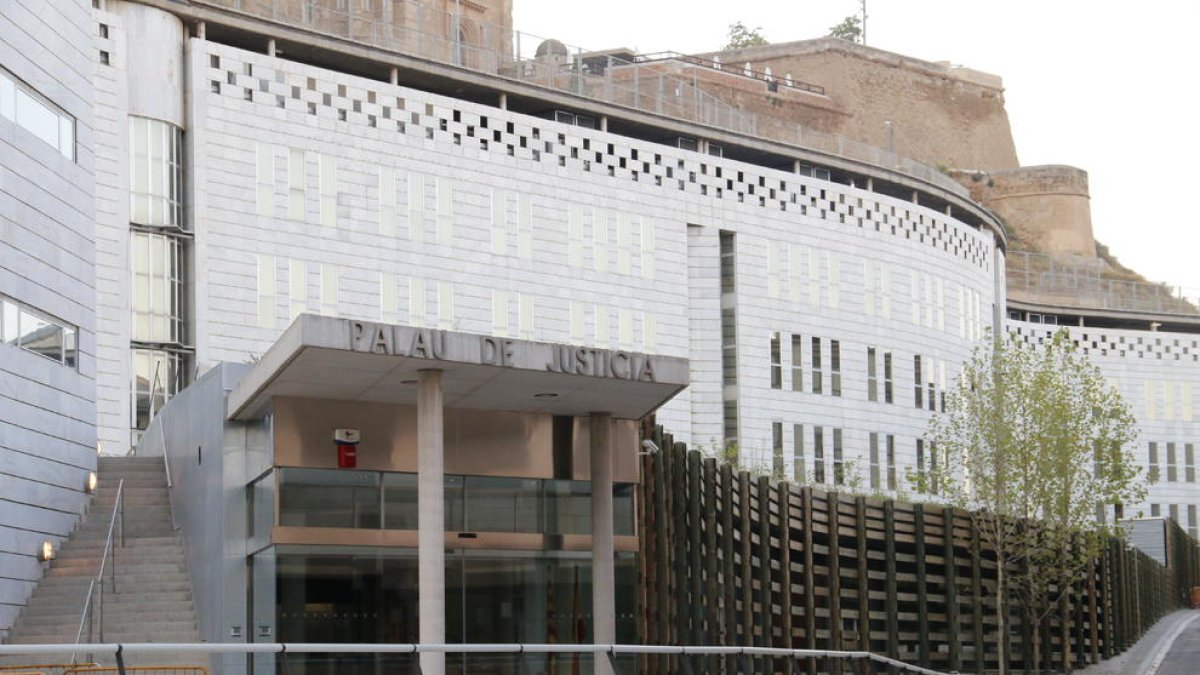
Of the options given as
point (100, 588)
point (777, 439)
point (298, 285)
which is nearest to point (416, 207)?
point (298, 285)

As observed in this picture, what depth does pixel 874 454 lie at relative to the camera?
7438 centimetres

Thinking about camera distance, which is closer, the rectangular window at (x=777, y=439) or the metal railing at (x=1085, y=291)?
the rectangular window at (x=777, y=439)

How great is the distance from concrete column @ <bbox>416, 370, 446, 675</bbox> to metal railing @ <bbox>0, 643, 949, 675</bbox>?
485 centimetres

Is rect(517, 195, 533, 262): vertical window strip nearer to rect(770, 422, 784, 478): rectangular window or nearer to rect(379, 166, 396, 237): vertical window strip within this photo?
rect(379, 166, 396, 237): vertical window strip

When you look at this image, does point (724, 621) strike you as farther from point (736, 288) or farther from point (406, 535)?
point (736, 288)

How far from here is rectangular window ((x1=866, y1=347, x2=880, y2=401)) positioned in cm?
7425

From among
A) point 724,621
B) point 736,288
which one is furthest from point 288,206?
point 724,621

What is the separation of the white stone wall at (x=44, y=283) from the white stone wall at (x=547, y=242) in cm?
2069

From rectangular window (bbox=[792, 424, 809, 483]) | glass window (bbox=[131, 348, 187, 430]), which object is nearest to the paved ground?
rectangular window (bbox=[792, 424, 809, 483])

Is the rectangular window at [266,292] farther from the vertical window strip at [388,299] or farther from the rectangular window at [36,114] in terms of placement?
the rectangular window at [36,114]

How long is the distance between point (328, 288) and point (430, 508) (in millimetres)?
32821

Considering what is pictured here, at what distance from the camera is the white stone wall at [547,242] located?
55.4 m

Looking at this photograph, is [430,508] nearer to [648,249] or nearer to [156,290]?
[156,290]

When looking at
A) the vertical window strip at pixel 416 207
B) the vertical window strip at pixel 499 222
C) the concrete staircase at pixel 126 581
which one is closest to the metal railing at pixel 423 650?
the concrete staircase at pixel 126 581
